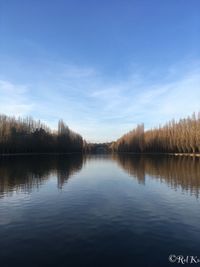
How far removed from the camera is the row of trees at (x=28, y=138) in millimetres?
87562

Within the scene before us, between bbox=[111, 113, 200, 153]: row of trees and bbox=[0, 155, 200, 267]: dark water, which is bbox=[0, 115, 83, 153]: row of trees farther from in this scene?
bbox=[0, 155, 200, 267]: dark water

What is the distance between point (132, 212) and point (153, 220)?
→ 1978 mm

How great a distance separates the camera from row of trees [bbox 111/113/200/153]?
3303 inches

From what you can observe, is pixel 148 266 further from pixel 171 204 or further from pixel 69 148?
pixel 69 148

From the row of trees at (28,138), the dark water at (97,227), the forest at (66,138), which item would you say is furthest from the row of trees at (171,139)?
the dark water at (97,227)

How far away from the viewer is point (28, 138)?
102 meters

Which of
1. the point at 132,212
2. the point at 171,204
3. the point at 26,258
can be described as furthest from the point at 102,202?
the point at 26,258

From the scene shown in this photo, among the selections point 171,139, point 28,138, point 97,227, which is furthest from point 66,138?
point 97,227

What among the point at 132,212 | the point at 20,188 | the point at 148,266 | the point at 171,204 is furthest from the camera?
the point at 20,188

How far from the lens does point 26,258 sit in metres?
9.84

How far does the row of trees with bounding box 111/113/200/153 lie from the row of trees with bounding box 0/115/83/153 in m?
36.3

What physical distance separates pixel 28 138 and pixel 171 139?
177ft

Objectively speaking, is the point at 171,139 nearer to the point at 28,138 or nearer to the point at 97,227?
the point at 28,138

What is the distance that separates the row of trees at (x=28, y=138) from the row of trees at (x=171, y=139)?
36.3 meters
